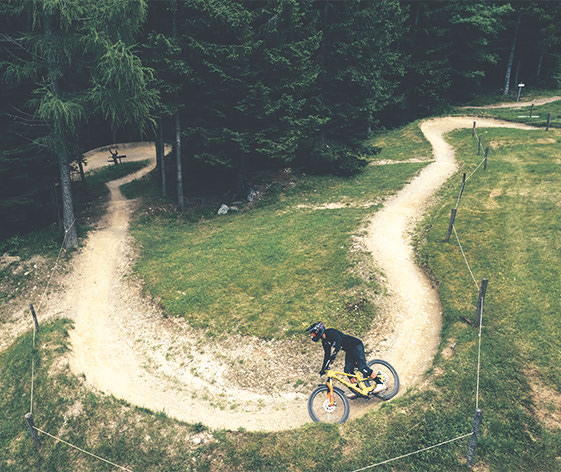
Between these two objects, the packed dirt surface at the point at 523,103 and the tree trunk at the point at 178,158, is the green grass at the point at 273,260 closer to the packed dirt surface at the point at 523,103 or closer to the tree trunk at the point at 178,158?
the tree trunk at the point at 178,158

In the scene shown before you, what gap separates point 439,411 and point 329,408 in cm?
297

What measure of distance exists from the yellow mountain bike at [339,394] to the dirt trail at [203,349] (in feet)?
1.49

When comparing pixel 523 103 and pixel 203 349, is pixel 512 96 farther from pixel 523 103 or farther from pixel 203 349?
pixel 203 349

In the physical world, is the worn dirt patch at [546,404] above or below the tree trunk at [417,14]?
below

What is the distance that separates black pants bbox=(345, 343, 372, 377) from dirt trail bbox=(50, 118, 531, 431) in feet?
3.61

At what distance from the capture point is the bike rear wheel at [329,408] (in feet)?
36.8

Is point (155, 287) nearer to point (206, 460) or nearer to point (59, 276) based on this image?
point (59, 276)

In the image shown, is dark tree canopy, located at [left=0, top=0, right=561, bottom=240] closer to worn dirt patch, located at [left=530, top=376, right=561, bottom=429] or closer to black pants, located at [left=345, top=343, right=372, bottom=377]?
black pants, located at [left=345, top=343, right=372, bottom=377]

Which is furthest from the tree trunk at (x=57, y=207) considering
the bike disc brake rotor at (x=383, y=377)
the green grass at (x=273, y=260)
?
the bike disc brake rotor at (x=383, y=377)

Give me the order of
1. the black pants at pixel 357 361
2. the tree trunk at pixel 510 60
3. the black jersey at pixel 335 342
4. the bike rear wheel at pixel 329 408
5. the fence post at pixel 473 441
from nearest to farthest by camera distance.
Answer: the fence post at pixel 473 441 < the black jersey at pixel 335 342 < the bike rear wheel at pixel 329 408 < the black pants at pixel 357 361 < the tree trunk at pixel 510 60

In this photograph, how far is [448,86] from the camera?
148ft

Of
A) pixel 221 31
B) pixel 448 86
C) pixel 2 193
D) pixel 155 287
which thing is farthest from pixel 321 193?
pixel 448 86

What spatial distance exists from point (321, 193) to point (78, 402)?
20577 millimetres

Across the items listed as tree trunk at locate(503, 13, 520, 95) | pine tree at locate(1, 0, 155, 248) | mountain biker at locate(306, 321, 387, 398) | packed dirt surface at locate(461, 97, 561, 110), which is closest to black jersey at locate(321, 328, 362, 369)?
mountain biker at locate(306, 321, 387, 398)
